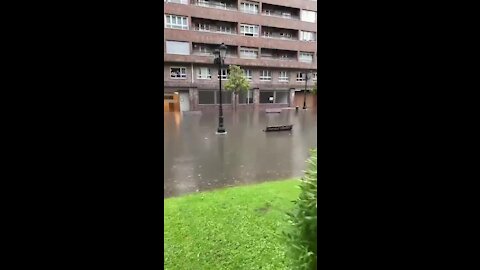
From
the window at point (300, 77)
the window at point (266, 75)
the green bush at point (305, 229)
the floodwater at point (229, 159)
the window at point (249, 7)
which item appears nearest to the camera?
the green bush at point (305, 229)

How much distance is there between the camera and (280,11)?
1456cm

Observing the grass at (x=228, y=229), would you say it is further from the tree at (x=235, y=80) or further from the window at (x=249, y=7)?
the window at (x=249, y=7)

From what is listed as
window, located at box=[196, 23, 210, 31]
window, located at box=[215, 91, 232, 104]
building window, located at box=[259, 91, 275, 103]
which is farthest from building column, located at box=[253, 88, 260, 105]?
window, located at box=[196, 23, 210, 31]

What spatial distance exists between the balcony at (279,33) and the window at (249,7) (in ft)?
2.74

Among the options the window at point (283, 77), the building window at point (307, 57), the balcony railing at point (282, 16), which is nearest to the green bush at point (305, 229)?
the balcony railing at point (282, 16)

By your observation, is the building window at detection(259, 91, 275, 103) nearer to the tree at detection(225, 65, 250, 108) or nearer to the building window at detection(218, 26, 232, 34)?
the tree at detection(225, 65, 250, 108)

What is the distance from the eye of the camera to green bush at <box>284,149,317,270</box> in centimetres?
102

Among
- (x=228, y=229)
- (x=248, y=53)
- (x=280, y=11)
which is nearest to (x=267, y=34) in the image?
(x=280, y=11)

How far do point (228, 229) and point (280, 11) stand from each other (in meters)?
13.7

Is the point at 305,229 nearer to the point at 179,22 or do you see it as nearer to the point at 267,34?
the point at 179,22

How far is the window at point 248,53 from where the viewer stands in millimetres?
14000
